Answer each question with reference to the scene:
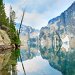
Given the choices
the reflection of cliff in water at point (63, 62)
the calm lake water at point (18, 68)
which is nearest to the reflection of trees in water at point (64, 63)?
the reflection of cliff in water at point (63, 62)

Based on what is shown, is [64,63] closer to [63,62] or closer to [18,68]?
[63,62]

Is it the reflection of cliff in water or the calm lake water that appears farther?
the reflection of cliff in water

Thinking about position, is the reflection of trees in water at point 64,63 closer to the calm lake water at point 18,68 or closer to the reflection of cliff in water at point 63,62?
the reflection of cliff in water at point 63,62

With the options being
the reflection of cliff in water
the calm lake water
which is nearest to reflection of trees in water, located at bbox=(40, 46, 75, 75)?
the reflection of cliff in water

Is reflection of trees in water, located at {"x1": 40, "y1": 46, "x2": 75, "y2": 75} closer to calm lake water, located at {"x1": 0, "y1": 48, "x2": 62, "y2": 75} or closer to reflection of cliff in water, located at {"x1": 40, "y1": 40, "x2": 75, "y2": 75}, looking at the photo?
reflection of cliff in water, located at {"x1": 40, "y1": 40, "x2": 75, "y2": 75}

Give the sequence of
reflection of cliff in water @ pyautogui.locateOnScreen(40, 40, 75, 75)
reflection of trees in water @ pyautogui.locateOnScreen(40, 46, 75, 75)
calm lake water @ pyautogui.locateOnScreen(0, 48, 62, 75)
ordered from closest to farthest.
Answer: calm lake water @ pyautogui.locateOnScreen(0, 48, 62, 75) < reflection of trees in water @ pyautogui.locateOnScreen(40, 46, 75, 75) < reflection of cliff in water @ pyautogui.locateOnScreen(40, 40, 75, 75)

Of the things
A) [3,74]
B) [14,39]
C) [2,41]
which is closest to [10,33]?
[14,39]


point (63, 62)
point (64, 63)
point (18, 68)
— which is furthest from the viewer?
point (63, 62)

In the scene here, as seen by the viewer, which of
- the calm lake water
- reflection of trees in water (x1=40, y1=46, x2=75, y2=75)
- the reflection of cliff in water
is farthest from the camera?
the reflection of cliff in water

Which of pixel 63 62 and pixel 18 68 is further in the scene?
pixel 63 62

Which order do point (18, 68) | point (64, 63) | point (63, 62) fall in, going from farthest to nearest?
point (63, 62), point (64, 63), point (18, 68)

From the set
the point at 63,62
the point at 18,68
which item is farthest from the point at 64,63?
the point at 18,68

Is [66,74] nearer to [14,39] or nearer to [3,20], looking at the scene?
[14,39]

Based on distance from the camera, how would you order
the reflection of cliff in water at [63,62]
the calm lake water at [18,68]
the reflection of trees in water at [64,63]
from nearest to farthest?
the calm lake water at [18,68] → the reflection of trees in water at [64,63] → the reflection of cliff in water at [63,62]
